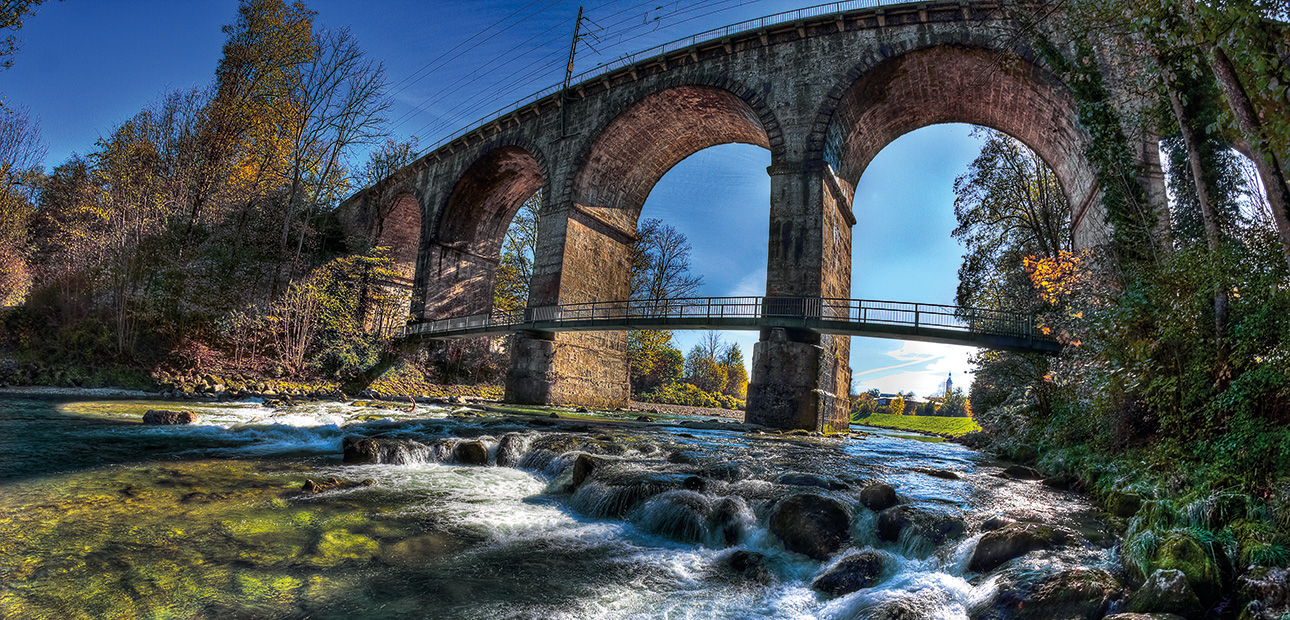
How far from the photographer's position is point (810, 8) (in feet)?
57.8

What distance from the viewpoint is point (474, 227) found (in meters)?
28.2

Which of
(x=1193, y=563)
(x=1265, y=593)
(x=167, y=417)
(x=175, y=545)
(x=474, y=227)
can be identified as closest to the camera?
(x=1265, y=593)

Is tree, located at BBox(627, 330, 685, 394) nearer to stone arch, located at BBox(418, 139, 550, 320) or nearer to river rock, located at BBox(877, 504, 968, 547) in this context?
stone arch, located at BBox(418, 139, 550, 320)

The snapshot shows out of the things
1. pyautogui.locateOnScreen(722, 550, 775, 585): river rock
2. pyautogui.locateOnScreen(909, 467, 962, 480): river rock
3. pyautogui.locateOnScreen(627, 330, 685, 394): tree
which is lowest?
pyautogui.locateOnScreen(722, 550, 775, 585): river rock

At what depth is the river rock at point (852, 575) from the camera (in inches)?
128

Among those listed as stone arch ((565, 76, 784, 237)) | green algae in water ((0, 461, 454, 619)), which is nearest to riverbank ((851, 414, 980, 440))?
stone arch ((565, 76, 784, 237))

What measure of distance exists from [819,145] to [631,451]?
12.5 m

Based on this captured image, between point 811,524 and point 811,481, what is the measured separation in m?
1.68

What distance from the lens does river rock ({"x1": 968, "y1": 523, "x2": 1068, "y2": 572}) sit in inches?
135

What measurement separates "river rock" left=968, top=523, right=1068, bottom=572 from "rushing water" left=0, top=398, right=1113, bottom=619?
0.31 ft

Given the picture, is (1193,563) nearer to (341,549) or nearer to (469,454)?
(341,549)

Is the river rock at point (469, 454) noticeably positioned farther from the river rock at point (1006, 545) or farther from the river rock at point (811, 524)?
the river rock at point (1006, 545)

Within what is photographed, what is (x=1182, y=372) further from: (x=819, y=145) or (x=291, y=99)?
(x=291, y=99)

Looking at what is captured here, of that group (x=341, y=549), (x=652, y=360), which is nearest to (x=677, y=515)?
(x=341, y=549)
